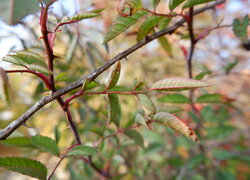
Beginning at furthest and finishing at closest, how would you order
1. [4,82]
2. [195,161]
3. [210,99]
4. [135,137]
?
[195,161] → [210,99] → [135,137] → [4,82]

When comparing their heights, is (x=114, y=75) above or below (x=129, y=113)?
above

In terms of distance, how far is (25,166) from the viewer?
48 centimetres

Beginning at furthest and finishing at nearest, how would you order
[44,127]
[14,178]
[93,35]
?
[14,178]
[44,127]
[93,35]

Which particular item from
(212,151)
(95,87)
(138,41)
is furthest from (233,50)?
(95,87)

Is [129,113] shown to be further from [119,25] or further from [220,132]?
[119,25]

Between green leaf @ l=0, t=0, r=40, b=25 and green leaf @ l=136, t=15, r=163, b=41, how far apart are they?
0.30 metres

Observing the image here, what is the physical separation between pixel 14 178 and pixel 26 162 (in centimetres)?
A: 430

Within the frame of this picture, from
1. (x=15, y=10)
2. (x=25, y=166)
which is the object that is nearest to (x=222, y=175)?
(x=25, y=166)

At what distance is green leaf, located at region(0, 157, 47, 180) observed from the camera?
1.53ft

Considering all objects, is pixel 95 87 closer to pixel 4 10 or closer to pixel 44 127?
pixel 4 10

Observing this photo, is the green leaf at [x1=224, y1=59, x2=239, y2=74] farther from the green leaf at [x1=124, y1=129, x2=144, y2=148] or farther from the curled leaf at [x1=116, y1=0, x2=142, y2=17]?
the curled leaf at [x1=116, y1=0, x2=142, y2=17]

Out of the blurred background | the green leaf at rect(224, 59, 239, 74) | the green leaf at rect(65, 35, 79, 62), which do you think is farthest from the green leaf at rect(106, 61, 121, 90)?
the green leaf at rect(224, 59, 239, 74)

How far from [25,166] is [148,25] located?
423 millimetres

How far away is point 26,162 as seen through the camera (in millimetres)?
486
